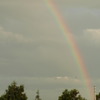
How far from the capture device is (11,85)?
7112 centimetres

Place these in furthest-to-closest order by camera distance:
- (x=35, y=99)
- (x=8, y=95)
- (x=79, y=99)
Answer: (x=35, y=99) < (x=79, y=99) < (x=8, y=95)

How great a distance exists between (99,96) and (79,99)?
18.2 meters

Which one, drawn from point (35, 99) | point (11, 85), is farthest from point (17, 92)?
point (35, 99)

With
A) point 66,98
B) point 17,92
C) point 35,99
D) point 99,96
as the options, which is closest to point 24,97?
point 17,92

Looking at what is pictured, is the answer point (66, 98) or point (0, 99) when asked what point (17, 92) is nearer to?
point (0, 99)

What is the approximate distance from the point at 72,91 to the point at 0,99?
17.9 m

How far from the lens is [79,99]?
74625mm

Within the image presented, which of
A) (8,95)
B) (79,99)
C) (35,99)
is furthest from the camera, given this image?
(35,99)

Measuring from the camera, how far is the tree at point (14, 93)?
69562 mm

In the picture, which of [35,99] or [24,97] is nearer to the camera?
[24,97]

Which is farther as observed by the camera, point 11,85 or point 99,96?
point 99,96

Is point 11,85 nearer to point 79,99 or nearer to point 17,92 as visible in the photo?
point 17,92

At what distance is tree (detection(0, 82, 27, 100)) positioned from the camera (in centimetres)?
6956

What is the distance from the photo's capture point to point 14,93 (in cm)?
7038
